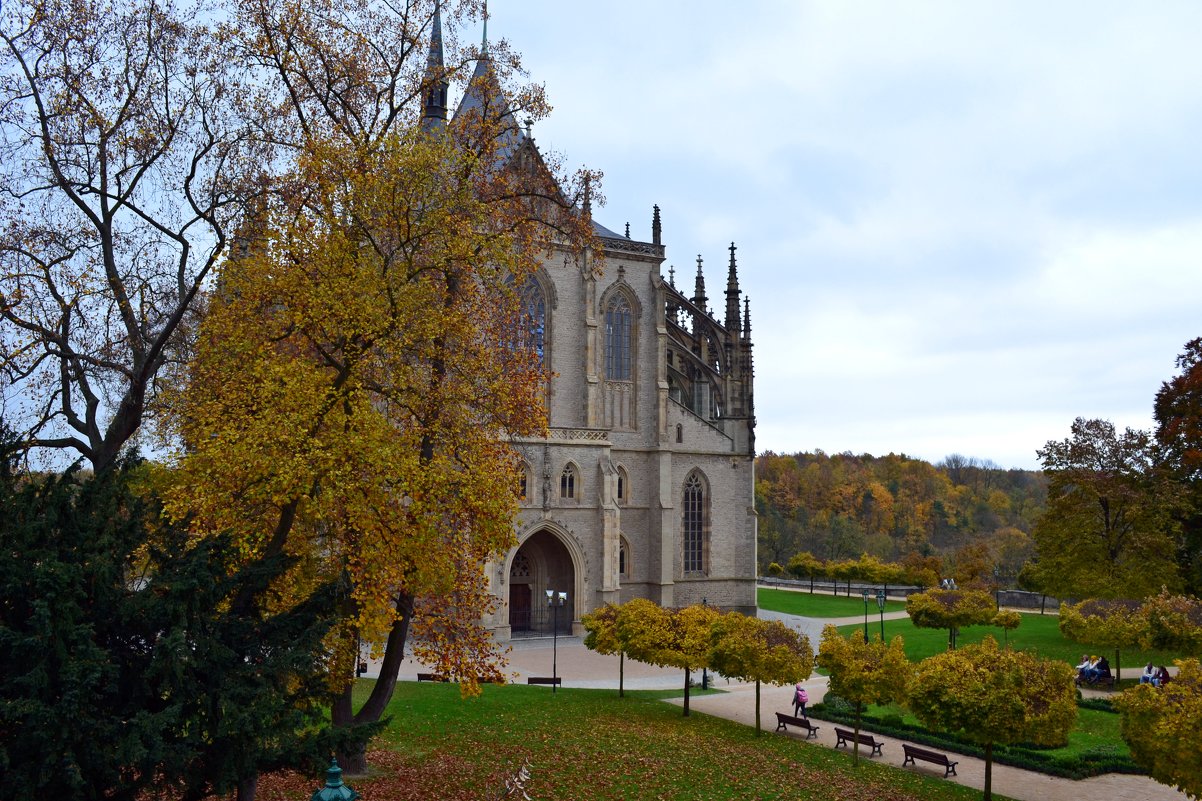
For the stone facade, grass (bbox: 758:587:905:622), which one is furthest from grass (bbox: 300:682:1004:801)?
grass (bbox: 758:587:905:622)

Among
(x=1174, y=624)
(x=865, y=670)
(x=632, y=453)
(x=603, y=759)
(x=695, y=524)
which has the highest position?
(x=632, y=453)

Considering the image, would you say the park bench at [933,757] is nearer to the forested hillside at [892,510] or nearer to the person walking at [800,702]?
the person walking at [800,702]

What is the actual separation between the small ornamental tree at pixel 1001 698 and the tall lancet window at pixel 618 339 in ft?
88.8

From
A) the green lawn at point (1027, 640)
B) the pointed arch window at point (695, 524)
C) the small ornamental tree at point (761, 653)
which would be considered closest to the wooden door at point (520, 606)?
the pointed arch window at point (695, 524)

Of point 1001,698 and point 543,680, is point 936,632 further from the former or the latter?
point 1001,698

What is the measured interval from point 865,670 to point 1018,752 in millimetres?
4554

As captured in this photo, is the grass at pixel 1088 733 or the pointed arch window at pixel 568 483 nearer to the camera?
the grass at pixel 1088 733

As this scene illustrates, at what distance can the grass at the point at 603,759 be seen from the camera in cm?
1523

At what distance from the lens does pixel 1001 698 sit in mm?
14992

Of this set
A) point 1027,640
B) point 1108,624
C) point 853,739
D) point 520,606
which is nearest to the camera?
point 853,739

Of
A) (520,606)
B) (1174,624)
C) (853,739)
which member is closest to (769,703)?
(853,739)

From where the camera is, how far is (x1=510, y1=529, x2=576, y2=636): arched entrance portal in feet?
129

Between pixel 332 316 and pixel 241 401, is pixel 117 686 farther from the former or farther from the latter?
pixel 332 316

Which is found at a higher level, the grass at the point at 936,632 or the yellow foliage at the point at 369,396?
the yellow foliage at the point at 369,396
